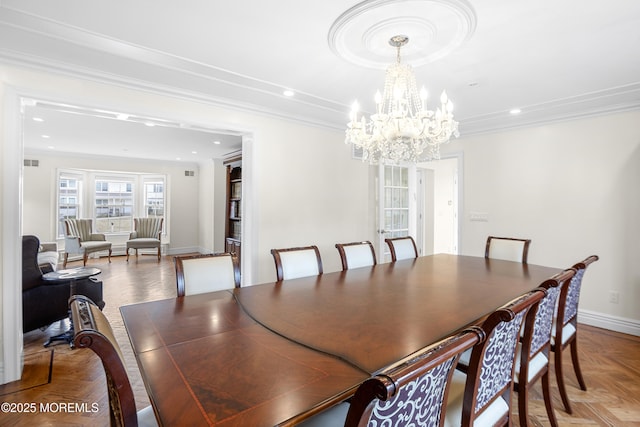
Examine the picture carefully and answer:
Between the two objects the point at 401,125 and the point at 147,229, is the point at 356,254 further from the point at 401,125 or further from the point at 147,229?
the point at 147,229

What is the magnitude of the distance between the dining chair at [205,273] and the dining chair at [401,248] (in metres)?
1.61

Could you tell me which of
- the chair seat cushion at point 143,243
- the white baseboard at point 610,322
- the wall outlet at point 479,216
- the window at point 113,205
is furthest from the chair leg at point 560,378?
the window at point 113,205

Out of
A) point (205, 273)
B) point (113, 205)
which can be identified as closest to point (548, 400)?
point (205, 273)

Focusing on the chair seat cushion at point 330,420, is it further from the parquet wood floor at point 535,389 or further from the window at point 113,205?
the window at point 113,205

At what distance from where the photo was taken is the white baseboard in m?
3.21

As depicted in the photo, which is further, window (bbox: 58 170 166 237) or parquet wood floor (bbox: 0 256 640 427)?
window (bbox: 58 170 166 237)

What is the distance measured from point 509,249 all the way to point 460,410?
2443mm

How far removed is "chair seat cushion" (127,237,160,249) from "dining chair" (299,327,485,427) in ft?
25.2

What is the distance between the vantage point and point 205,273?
2064 millimetres

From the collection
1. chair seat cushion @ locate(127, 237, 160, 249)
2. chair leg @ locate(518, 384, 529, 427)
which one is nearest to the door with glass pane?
chair leg @ locate(518, 384, 529, 427)

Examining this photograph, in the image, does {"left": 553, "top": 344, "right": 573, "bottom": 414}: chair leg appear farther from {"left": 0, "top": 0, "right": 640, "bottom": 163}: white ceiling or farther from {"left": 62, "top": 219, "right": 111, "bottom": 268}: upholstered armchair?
{"left": 62, "top": 219, "right": 111, "bottom": 268}: upholstered armchair

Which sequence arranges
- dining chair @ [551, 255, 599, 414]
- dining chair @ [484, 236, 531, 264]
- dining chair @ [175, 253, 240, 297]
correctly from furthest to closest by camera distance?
1. dining chair @ [484, 236, 531, 264]
2. dining chair @ [175, 253, 240, 297]
3. dining chair @ [551, 255, 599, 414]

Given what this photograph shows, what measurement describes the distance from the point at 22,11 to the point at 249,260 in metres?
2.56

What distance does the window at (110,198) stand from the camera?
23.5 feet
